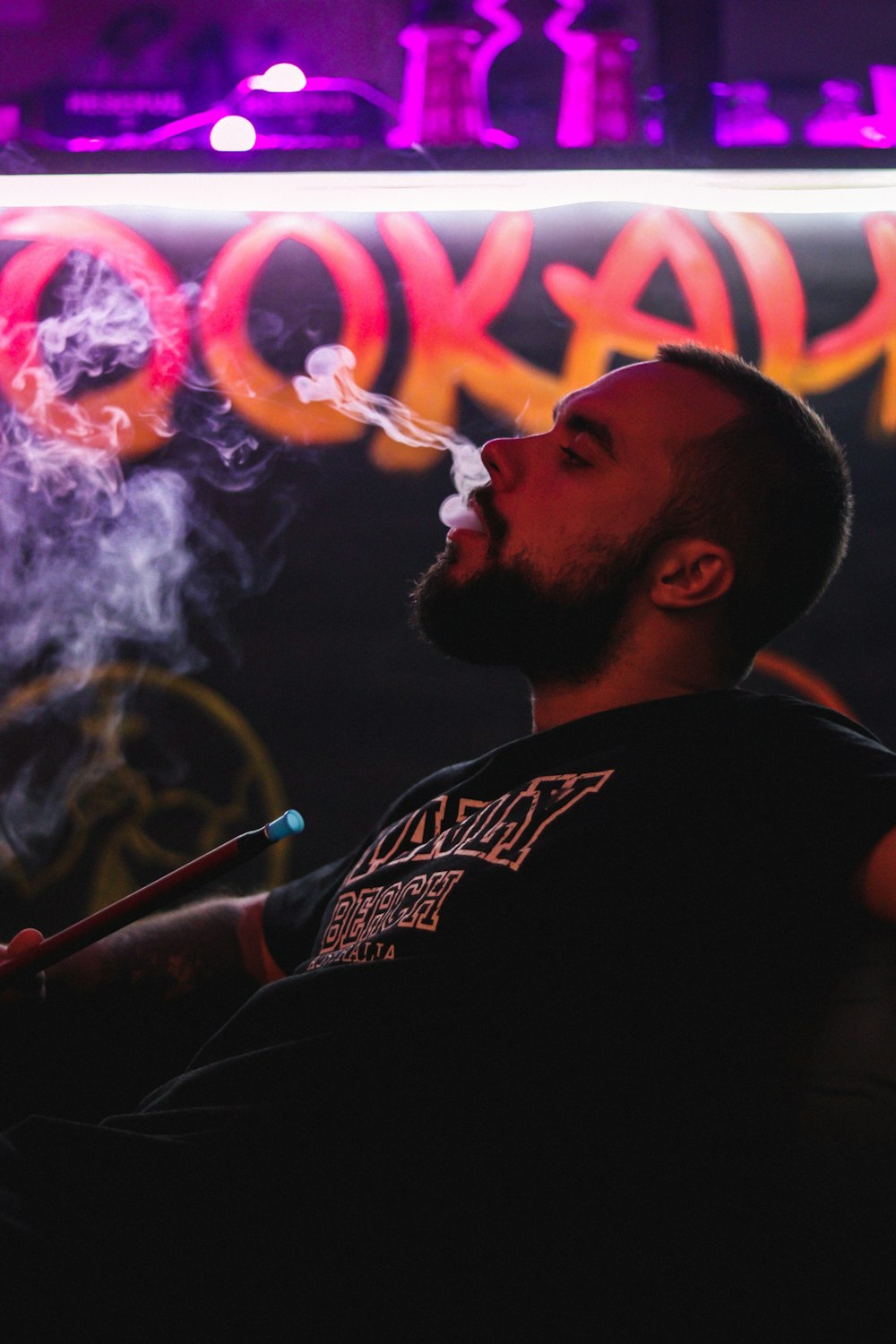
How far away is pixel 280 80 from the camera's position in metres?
2.12

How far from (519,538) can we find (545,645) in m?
0.12

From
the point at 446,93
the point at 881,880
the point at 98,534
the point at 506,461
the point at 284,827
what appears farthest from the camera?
the point at 98,534

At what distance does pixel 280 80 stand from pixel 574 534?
158 cm

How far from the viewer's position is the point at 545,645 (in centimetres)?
108

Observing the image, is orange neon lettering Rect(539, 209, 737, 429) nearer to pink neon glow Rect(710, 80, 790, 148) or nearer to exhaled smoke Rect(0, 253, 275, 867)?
pink neon glow Rect(710, 80, 790, 148)

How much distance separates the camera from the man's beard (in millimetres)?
1063

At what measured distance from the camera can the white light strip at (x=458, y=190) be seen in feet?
6.68

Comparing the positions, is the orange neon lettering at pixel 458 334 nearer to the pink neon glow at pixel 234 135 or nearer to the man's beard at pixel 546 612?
the pink neon glow at pixel 234 135

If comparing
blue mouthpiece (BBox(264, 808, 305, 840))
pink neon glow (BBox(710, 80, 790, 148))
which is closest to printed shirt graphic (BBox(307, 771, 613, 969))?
blue mouthpiece (BBox(264, 808, 305, 840))

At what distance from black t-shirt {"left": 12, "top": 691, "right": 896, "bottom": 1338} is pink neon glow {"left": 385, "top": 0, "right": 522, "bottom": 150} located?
1648 mm

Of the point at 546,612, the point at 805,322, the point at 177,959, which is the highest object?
the point at 805,322

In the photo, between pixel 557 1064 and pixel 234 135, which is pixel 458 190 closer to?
pixel 234 135

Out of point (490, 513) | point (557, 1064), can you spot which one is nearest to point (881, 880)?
point (557, 1064)

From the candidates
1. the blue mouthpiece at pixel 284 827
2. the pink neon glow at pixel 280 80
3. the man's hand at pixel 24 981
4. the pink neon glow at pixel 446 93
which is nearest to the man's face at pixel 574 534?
the blue mouthpiece at pixel 284 827
